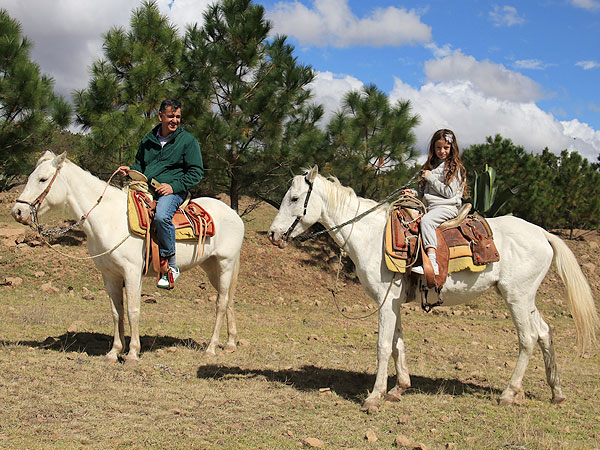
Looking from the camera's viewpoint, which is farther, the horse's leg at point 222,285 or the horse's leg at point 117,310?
the horse's leg at point 222,285

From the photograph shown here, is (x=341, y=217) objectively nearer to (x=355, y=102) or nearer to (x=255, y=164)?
(x=255, y=164)

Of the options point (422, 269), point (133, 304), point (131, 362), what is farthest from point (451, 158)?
point (131, 362)

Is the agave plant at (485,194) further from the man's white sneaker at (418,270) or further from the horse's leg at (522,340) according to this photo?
the man's white sneaker at (418,270)

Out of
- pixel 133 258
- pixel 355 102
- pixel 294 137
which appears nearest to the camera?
pixel 133 258

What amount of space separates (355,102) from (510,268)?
911cm

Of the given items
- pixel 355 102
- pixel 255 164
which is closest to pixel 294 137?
pixel 255 164

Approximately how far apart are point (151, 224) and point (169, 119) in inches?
44.2

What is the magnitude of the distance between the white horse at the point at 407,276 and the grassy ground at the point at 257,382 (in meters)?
0.46

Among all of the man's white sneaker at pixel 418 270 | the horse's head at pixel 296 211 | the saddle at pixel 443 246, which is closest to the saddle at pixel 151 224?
the horse's head at pixel 296 211

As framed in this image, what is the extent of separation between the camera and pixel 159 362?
17.7ft

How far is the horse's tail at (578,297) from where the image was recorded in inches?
191

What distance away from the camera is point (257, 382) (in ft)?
16.2

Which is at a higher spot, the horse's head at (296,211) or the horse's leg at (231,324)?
the horse's head at (296,211)

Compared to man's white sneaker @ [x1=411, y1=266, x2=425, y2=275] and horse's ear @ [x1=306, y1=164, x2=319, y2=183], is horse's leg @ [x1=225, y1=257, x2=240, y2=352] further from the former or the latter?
man's white sneaker @ [x1=411, y1=266, x2=425, y2=275]
